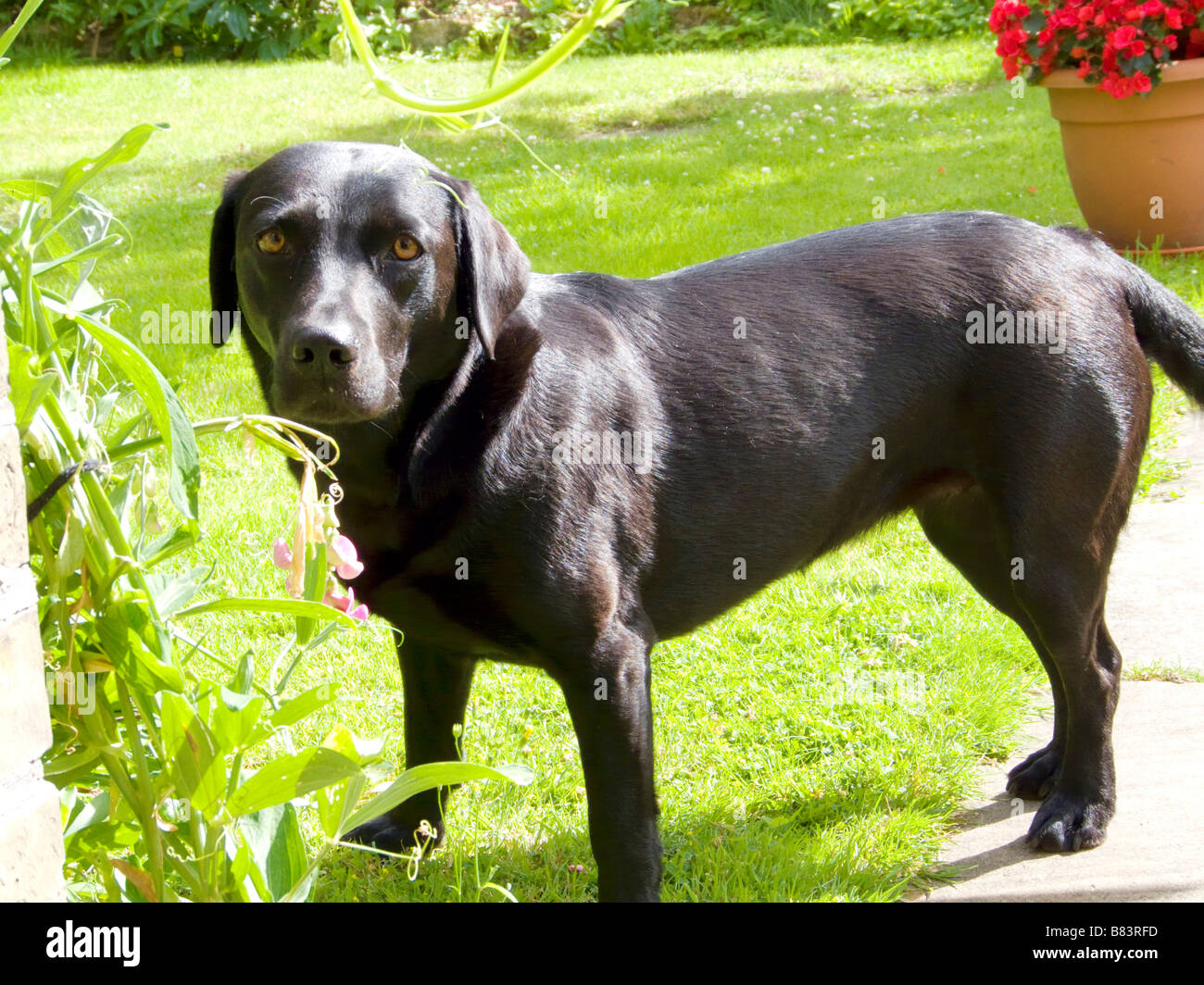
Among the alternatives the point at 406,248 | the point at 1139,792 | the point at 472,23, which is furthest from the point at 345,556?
the point at 472,23

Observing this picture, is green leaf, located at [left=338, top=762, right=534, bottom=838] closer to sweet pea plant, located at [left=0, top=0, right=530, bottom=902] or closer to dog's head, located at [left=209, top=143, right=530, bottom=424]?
sweet pea plant, located at [left=0, top=0, right=530, bottom=902]

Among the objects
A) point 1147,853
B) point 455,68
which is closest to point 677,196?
point 455,68

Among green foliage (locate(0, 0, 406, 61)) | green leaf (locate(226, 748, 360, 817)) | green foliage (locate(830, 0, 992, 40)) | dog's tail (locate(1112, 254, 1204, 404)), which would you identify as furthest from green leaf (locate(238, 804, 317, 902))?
green foliage (locate(0, 0, 406, 61))

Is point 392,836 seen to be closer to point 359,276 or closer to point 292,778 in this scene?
point 359,276

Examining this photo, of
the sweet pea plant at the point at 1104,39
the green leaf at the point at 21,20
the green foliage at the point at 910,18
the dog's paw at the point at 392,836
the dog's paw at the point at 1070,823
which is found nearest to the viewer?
the green leaf at the point at 21,20

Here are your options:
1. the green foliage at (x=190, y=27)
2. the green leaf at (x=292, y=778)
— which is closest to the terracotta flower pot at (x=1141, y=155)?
the green leaf at (x=292, y=778)

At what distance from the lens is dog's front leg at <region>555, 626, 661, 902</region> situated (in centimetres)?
215

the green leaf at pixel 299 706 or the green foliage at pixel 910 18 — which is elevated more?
the green foliage at pixel 910 18

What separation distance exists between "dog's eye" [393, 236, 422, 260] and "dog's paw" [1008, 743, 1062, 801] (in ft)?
5.67

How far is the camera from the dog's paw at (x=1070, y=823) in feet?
8.29

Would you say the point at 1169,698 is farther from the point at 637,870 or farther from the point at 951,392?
the point at 637,870

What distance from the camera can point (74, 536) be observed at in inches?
52.9

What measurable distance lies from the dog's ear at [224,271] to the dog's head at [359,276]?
18 mm

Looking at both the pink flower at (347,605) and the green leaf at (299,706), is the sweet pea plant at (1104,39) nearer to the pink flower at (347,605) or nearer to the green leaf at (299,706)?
the pink flower at (347,605)
